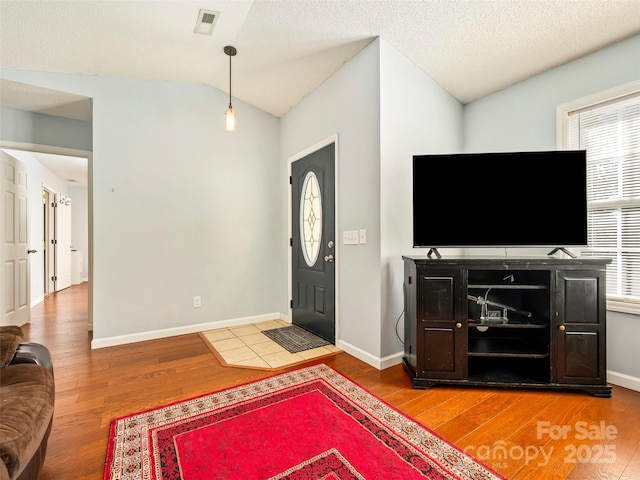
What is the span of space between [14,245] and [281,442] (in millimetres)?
4317

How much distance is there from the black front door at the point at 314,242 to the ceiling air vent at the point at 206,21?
55.9 inches

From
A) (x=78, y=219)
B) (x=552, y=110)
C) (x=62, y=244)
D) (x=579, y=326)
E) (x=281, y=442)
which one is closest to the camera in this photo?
(x=281, y=442)

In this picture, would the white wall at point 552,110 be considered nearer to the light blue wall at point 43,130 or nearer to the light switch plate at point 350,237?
the light switch plate at point 350,237

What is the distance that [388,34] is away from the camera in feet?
8.03

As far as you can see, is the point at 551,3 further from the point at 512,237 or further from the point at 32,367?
the point at 32,367

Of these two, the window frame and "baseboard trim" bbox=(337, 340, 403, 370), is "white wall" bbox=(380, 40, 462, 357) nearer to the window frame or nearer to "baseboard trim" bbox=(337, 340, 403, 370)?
"baseboard trim" bbox=(337, 340, 403, 370)

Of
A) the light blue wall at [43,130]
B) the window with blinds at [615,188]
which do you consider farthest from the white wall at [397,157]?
the light blue wall at [43,130]

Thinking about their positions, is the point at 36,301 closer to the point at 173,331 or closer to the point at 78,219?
the point at 173,331

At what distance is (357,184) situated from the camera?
9.08ft

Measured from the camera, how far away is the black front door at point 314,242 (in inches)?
124

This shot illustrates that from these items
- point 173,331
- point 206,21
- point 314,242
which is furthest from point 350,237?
point 173,331

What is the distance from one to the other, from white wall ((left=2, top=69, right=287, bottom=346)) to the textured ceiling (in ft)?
1.14

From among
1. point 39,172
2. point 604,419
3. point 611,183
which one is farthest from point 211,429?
point 39,172

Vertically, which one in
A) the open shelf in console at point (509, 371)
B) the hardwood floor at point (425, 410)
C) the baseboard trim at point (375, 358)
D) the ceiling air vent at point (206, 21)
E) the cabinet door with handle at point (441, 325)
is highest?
the ceiling air vent at point (206, 21)
